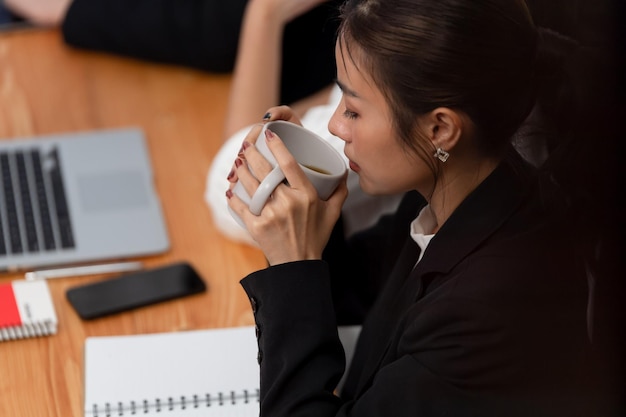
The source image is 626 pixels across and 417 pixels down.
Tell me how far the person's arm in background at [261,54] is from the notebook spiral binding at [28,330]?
44 cm

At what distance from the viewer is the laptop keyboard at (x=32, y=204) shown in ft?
4.38

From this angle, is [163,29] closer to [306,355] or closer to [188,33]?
[188,33]

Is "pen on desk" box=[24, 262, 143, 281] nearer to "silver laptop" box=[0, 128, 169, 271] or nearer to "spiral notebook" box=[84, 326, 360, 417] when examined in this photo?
"silver laptop" box=[0, 128, 169, 271]

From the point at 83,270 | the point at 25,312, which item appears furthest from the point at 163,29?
the point at 25,312

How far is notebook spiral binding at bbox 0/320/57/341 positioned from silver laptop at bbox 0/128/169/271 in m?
0.12

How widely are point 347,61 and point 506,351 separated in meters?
0.32

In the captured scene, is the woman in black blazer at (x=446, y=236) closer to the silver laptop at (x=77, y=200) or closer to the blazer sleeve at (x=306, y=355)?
the blazer sleeve at (x=306, y=355)

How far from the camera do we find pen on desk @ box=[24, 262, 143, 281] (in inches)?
51.3

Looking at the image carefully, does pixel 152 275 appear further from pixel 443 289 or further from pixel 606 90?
pixel 606 90

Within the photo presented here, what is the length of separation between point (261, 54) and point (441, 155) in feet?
2.06

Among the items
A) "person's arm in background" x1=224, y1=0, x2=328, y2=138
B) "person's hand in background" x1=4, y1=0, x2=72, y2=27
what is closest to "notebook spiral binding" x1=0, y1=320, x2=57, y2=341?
"person's arm in background" x1=224, y1=0, x2=328, y2=138

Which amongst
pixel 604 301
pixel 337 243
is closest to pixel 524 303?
pixel 604 301

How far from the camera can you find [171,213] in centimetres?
143

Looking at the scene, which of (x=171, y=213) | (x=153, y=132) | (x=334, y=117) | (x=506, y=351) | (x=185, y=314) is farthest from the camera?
(x=153, y=132)
